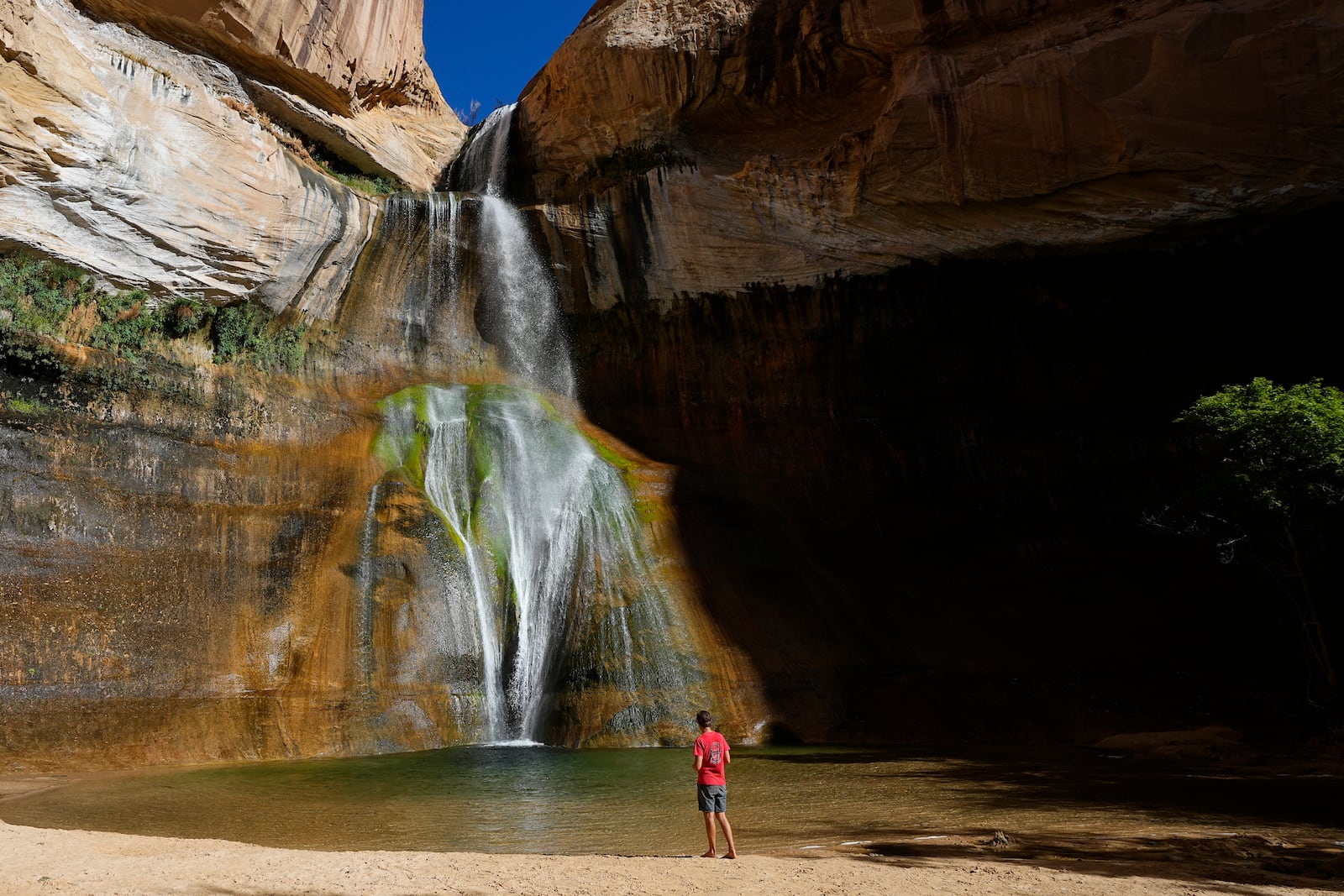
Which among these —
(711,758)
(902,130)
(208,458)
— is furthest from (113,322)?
(902,130)

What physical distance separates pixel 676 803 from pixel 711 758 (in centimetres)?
269

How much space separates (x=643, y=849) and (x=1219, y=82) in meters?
19.3

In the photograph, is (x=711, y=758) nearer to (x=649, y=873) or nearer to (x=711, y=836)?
(x=711, y=836)

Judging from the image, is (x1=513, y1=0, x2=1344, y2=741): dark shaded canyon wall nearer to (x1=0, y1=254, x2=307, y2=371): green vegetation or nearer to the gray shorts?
(x1=0, y1=254, x2=307, y2=371): green vegetation

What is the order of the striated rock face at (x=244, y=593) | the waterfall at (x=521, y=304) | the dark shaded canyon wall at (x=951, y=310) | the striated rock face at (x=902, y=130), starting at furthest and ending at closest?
the waterfall at (x=521, y=304) < the striated rock face at (x=902, y=130) < the dark shaded canyon wall at (x=951, y=310) < the striated rock face at (x=244, y=593)

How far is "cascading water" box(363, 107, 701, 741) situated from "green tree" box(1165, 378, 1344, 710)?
28.3 ft

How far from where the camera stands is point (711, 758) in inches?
269

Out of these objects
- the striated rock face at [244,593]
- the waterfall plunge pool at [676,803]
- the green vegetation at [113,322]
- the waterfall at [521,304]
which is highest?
the waterfall at [521,304]

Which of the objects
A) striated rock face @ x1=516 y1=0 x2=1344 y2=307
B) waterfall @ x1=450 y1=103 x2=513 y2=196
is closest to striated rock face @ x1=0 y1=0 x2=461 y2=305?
waterfall @ x1=450 y1=103 x2=513 y2=196

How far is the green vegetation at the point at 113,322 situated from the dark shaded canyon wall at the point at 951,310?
297 inches

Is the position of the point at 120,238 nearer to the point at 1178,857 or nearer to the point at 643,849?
the point at 643,849

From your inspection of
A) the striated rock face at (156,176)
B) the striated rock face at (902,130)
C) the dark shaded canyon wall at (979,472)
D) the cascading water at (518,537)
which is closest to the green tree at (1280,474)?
the dark shaded canyon wall at (979,472)

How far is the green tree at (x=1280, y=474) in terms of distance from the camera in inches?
492

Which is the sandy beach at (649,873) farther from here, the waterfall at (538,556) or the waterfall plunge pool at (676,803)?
the waterfall at (538,556)
